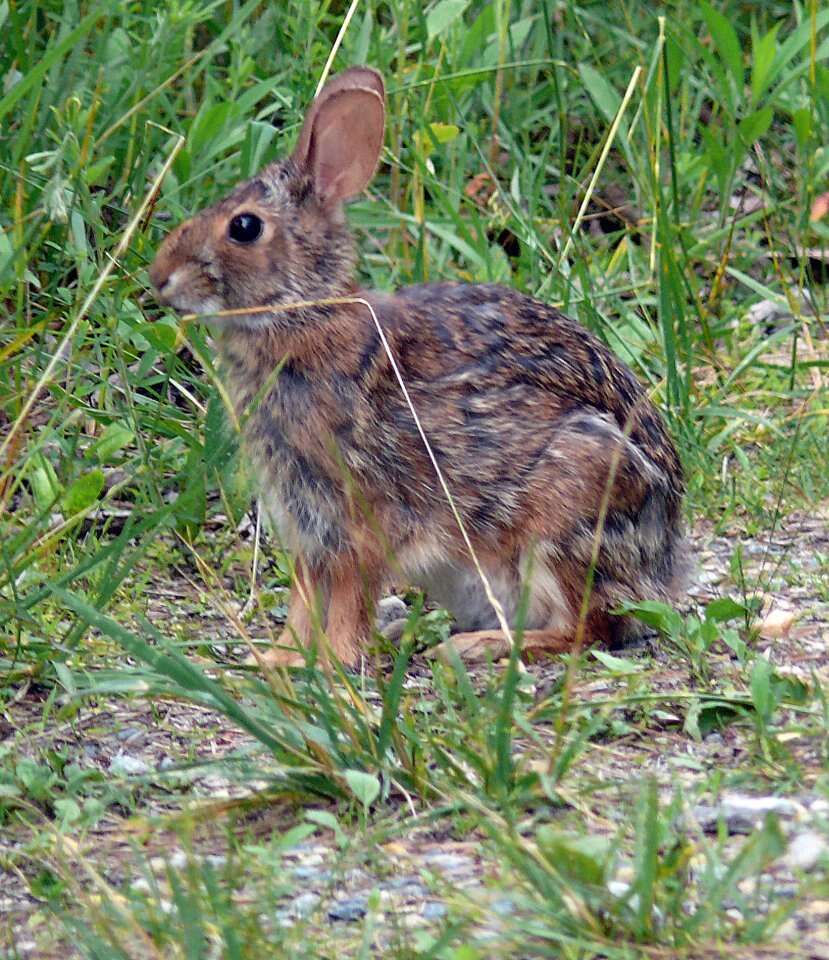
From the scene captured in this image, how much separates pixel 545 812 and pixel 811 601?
157 centimetres

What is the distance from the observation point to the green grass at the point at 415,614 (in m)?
2.80

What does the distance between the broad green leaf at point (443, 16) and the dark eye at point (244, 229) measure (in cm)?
162

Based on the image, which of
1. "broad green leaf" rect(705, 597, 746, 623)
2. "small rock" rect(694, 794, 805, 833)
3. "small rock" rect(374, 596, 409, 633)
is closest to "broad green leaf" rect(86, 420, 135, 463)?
"small rock" rect(374, 596, 409, 633)

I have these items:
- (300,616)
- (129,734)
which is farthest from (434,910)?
(300,616)

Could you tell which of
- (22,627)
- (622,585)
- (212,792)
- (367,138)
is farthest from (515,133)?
(212,792)

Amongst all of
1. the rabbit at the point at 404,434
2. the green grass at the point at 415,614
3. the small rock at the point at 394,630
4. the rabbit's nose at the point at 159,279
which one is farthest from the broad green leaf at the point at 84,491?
the small rock at the point at 394,630

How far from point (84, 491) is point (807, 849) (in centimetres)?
228

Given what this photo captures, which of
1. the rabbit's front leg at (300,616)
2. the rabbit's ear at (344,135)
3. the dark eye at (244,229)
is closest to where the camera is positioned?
the rabbit's front leg at (300,616)

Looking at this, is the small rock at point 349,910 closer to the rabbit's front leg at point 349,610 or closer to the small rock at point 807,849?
the small rock at point 807,849

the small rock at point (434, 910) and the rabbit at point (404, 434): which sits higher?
the rabbit at point (404, 434)

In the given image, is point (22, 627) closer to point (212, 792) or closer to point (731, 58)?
point (212, 792)

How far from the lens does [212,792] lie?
3.45m

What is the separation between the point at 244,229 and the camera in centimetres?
442

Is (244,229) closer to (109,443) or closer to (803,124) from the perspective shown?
(109,443)
